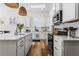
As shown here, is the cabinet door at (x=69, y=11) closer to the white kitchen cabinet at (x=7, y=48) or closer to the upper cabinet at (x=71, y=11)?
the upper cabinet at (x=71, y=11)

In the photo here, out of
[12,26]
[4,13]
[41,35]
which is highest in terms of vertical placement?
[4,13]

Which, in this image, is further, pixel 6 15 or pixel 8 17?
pixel 8 17

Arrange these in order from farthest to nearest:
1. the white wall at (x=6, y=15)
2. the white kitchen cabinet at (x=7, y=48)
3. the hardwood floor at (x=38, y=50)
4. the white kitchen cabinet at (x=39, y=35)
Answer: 1. the white kitchen cabinet at (x=39, y=35)
2. the white wall at (x=6, y=15)
3. the hardwood floor at (x=38, y=50)
4. the white kitchen cabinet at (x=7, y=48)

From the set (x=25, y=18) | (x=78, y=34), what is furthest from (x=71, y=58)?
(x=25, y=18)

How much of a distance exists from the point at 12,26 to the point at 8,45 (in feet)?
22.6

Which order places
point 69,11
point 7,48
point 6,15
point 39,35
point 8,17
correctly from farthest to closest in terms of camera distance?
point 39,35, point 8,17, point 6,15, point 69,11, point 7,48

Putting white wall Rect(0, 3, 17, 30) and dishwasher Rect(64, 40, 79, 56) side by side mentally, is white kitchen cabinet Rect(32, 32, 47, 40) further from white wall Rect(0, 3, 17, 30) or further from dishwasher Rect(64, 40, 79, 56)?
dishwasher Rect(64, 40, 79, 56)

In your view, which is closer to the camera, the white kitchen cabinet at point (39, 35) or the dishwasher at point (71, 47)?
the dishwasher at point (71, 47)

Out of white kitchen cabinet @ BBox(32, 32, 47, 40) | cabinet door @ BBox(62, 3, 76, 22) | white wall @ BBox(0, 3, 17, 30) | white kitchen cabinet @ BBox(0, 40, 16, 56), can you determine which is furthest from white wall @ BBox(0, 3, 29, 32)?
white kitchen cabinet @ BBox(0, 40, 16, 56)

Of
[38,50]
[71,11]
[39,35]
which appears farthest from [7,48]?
[39,35]

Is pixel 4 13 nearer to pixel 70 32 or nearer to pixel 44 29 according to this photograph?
pixel 44 29

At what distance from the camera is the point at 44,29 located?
38.3ft

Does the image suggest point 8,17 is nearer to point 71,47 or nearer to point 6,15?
point 6,15

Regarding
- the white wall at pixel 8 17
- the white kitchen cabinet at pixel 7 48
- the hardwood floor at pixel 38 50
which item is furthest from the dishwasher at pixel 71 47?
the white wall at pixel 8 17
